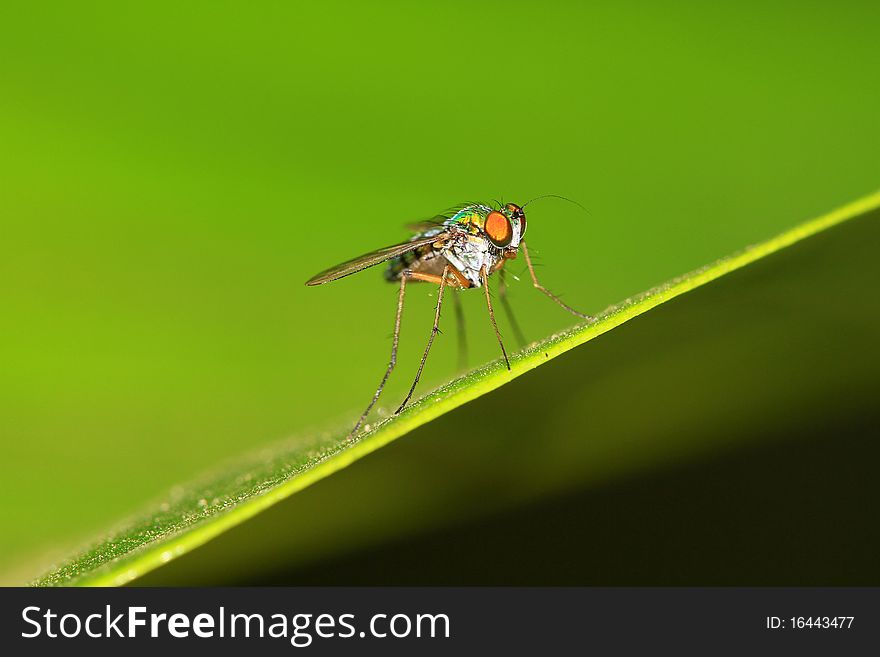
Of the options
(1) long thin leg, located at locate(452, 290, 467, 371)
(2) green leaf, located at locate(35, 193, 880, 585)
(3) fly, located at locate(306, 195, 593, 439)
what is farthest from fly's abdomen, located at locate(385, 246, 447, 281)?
(2) green leaf, located at locate(35, 193, 880, 585)

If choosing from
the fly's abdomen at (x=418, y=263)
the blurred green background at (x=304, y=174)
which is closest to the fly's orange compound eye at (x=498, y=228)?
the blurred green background at (x=304, y=174)

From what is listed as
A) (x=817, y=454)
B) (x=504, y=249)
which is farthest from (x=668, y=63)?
(x=817, y=454)

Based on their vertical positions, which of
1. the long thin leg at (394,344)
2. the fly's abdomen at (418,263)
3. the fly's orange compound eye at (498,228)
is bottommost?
the long thin leg at (394,344)

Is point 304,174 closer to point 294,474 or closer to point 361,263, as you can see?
point 361,263

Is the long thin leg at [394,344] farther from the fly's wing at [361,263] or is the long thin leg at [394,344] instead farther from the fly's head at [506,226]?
the fly's head at [506,226]

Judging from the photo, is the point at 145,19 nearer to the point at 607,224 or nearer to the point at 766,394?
the point at 607,224

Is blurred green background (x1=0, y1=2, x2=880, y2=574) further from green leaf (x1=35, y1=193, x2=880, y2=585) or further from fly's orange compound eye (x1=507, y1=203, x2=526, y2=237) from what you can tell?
green leaf (x1=35, y1=193, x2=880, y2=585)
